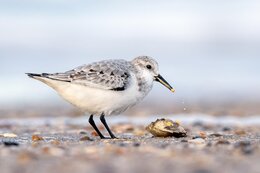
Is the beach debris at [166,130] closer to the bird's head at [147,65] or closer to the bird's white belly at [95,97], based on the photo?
the bird's white belly at [95,97]

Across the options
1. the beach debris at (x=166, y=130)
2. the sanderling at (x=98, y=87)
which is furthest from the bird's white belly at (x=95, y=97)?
the beach debris at (x=166, y=130)

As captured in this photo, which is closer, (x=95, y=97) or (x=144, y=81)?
(x=95, y=97)

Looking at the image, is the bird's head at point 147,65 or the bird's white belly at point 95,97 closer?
the bird's white belly at point 95,97

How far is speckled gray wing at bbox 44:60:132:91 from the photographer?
24.9 feet

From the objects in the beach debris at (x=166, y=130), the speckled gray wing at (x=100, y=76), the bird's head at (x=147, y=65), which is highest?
the bird's head at (x=147, y=65)

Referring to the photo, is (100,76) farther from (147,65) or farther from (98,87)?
(147,65)

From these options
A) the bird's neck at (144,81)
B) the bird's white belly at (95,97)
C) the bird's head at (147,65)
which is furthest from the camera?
the bird's head at (147,65)

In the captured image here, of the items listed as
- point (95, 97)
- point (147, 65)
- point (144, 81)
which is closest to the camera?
point (95, 97)

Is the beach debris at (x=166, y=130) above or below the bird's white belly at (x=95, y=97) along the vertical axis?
below

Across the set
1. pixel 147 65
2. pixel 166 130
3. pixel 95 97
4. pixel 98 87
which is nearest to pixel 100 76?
pixel 98 87

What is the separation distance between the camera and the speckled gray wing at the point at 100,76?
759 centimetres

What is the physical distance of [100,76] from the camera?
7.64 m

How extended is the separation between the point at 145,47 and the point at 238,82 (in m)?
5.80

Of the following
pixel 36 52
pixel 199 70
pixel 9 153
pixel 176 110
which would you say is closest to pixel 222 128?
pixel 176 110
